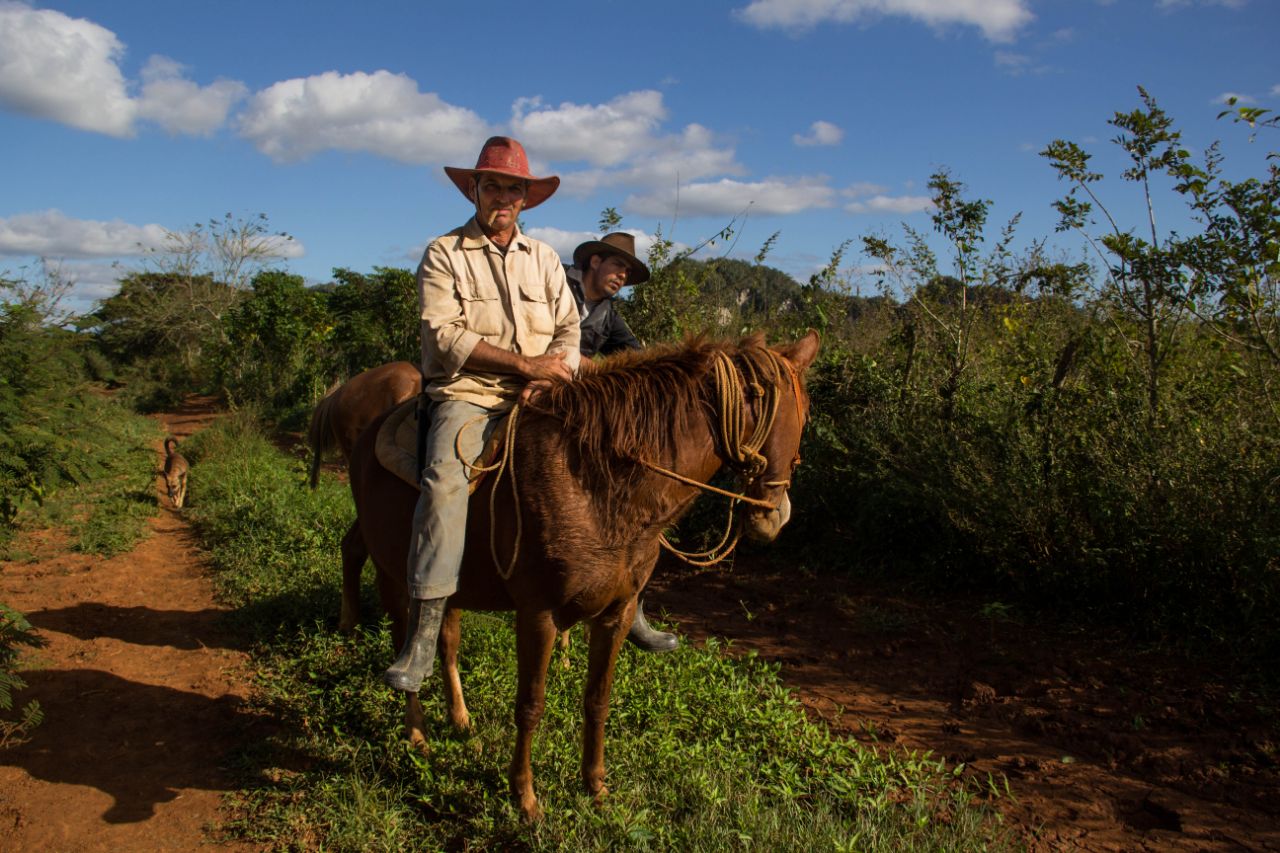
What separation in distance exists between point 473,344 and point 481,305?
0.26 m

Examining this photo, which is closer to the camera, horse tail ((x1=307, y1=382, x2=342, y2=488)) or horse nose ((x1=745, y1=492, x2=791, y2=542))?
horse nose ((x1=745, y1=492, x2=791, y2=542))

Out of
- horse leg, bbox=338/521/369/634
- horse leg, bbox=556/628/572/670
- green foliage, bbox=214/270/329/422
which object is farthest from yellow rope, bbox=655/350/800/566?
green foliage, bbox=214/270/329/422

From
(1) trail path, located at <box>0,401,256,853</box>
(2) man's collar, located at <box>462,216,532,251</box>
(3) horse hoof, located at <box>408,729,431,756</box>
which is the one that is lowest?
(1) trail path, located at <box>0,401,256,853</box>

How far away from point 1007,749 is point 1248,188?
152 inches

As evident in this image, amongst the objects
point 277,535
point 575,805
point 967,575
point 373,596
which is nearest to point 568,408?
point 575,805

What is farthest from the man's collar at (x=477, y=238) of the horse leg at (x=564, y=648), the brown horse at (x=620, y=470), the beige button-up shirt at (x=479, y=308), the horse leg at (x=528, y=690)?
the horse leg at (x=564, y=648)

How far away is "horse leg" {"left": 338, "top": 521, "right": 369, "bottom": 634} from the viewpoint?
5.39m

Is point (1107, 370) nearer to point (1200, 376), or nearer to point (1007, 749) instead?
point (1200, 376)

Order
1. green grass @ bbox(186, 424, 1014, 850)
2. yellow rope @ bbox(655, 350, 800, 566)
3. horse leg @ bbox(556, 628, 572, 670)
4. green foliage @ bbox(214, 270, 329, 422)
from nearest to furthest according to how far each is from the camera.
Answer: yellow rope @ bbox(655, 350, 800, 566), green grass @ bbox(186, 424, 1014, 850), horse leg @ bbox(556, 628, 572, 670), green foliage @ bbox(214, 270, 329, 422)

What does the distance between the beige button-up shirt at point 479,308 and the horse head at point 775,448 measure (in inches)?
38.7

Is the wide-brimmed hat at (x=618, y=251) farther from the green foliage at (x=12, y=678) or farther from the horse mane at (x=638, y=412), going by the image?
the green foliage at (x=12, y=678)

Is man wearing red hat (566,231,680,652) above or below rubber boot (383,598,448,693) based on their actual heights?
above

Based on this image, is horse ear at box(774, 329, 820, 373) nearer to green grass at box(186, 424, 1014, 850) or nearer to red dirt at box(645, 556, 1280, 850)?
green grass at box(186, 424, 1014, 850)

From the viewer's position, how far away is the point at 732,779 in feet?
12.1
